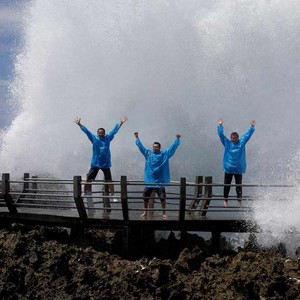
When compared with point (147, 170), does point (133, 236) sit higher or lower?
lower

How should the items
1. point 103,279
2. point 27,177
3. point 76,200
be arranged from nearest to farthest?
point 103,279 → point 76,200 → point 27,177

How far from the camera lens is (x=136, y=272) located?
12.8m

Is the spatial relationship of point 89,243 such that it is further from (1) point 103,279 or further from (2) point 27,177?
(2) point 27,177

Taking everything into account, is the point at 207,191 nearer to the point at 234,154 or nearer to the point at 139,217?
the point at 234,154

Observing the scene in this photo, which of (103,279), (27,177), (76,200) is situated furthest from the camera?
(27,177)

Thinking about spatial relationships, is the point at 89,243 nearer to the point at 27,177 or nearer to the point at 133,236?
the point at 133,236


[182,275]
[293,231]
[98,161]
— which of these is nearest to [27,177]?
[98,161]

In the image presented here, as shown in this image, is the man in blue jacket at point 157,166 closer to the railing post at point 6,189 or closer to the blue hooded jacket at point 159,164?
the blue hooded jacket at point 159,164

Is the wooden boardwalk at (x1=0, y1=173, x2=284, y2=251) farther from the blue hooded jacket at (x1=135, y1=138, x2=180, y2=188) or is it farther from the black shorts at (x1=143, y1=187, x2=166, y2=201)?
the blue hooded jacket at (x1=135, y1=138, x2=180, y2=188)

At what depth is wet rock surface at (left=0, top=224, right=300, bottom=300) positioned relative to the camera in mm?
12102

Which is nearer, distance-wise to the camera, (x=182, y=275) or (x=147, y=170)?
(x=182, y=275)

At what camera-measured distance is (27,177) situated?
17.4 meters

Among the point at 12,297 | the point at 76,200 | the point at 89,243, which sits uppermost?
the point at 76,200

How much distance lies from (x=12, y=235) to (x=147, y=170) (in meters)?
3.20
